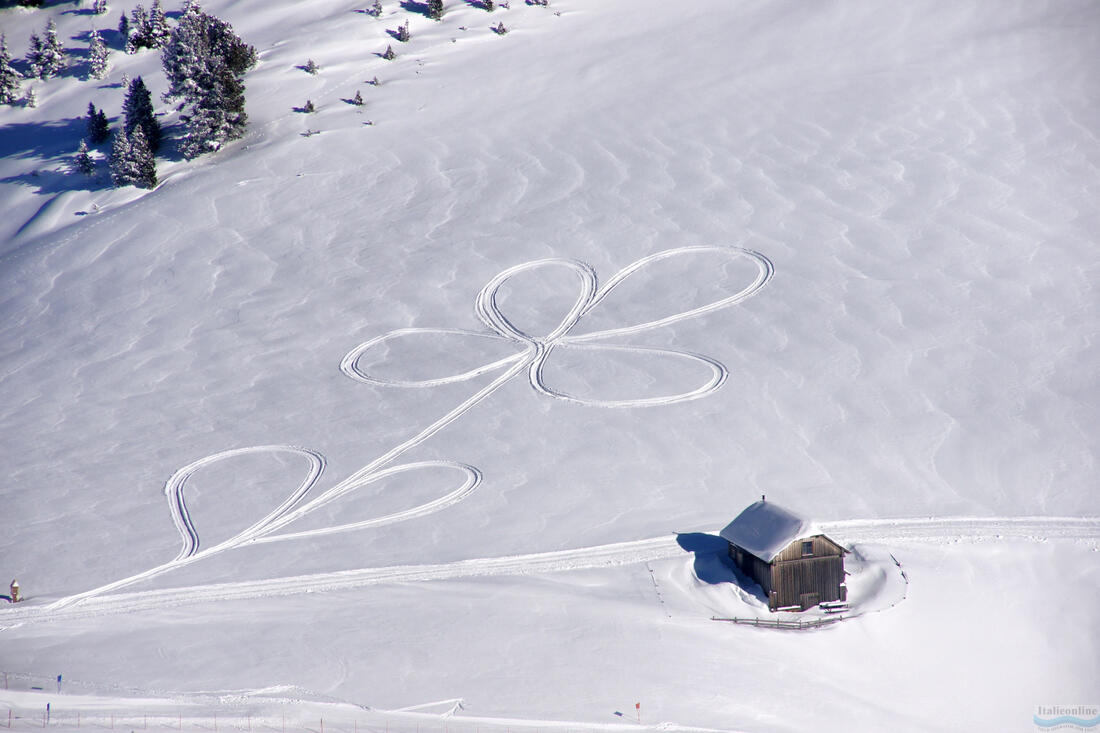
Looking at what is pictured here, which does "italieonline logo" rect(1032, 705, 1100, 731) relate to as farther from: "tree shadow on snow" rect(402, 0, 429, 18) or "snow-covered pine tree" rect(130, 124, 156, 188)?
"tree shadow on snow" rect(402, 0, 429, 18)

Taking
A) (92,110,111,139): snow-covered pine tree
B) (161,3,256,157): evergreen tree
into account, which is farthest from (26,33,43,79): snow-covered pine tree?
(161,3,256,157): evergreen tree

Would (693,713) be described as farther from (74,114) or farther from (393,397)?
(74,114)

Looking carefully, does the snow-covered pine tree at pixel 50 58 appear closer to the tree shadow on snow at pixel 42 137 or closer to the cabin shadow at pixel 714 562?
the tree shadow on snow at pixel 42 137

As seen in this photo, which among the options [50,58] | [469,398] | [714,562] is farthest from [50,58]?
[714,562]

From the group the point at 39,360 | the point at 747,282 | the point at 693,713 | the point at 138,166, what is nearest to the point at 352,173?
the point at 138,166

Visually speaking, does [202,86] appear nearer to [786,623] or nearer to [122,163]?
[122,163]

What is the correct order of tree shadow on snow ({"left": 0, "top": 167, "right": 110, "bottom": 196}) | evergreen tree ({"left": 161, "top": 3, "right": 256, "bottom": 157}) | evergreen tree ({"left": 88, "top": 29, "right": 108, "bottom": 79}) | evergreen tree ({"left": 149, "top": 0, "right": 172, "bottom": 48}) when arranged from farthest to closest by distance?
1. evergreen tree ({"left": 149, "top": 0, "right": 172, "bottom": 48})
2. evergreen tree ({"left": 88, "top": 29, "right": 108, "bottom": 79})
3. evergreen tree ({"left": 161, "top": 3, "right": 256, "bottom": 157})
4. tree shadow on snow ({"left": 0, "top": 167, "right": 110, "bottom": 196})
